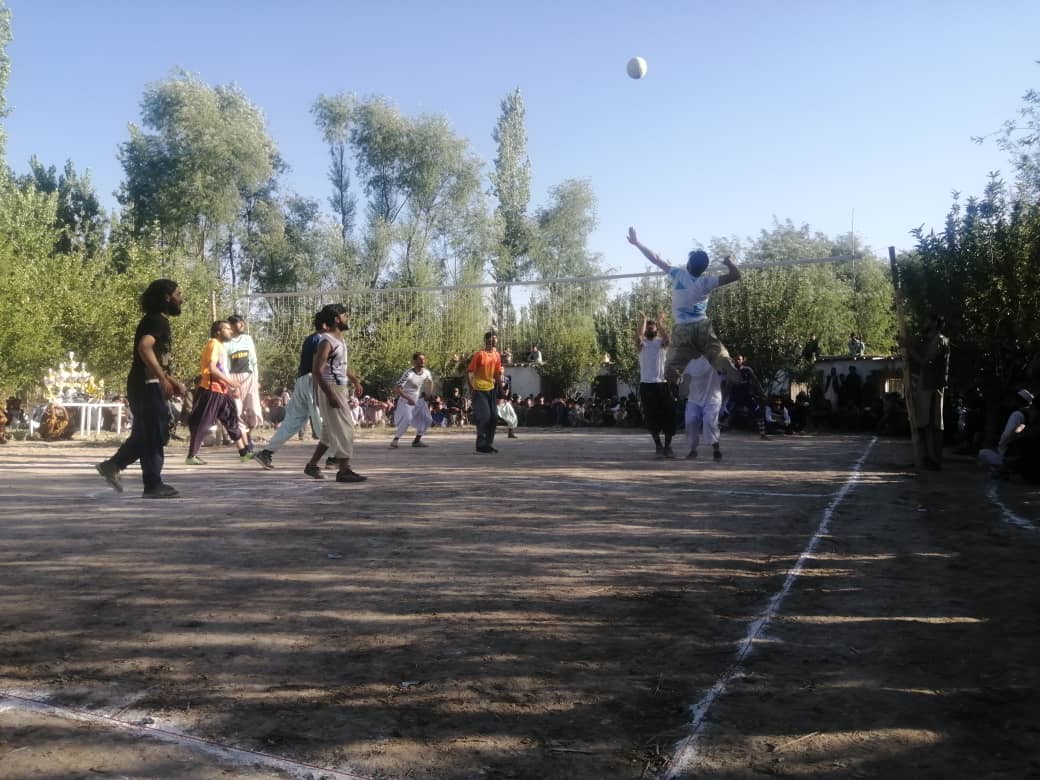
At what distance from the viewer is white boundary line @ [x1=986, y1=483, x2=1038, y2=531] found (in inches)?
252

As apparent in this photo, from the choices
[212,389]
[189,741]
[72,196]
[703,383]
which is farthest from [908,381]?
[72,196]

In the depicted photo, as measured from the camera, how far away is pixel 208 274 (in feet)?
131

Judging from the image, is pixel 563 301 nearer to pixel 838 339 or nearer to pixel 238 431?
pixel 838 339

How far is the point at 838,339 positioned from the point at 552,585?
47.2 meters

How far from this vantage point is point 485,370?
1423 cm

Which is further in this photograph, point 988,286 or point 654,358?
point 988,286

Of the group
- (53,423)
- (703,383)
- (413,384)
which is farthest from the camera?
(53,423)

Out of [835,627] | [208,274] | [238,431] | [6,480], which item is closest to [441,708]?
[835,627]

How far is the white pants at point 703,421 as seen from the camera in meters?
12.0

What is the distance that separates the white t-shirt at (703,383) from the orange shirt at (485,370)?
324 cm

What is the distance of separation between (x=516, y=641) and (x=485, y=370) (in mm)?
10732

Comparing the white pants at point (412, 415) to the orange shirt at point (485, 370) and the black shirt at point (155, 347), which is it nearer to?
the orange shirt at point (485, 370)

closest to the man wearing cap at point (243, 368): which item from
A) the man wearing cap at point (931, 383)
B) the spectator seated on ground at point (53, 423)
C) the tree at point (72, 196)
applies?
the spectator seated on ground at point (53, 423)

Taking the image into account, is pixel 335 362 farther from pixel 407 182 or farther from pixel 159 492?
pixel 407 182
